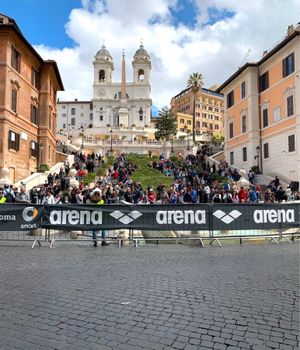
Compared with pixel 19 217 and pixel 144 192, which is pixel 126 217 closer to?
pixel 19 217

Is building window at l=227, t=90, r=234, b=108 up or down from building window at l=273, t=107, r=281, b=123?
up

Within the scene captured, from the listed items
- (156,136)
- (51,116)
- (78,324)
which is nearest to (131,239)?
(78,324)

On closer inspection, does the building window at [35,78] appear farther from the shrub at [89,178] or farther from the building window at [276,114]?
the building window at [276,114]

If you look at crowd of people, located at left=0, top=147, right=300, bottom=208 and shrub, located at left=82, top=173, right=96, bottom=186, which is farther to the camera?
shrub, located at left=82, top=173, right=96, bottom=186

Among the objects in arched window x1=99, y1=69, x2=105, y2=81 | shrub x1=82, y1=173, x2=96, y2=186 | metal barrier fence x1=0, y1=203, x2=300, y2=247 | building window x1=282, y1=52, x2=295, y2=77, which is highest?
arched window x1=99, y1=69, x2=105, y2=81

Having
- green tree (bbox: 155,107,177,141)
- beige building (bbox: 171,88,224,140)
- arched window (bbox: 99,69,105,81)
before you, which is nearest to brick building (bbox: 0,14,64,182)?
green tree (bbox: 155,107,177,141)

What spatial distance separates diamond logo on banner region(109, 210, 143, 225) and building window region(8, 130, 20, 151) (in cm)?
1989

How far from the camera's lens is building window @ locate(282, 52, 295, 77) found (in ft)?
Answer: 97.9

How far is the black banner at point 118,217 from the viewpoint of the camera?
1266cm

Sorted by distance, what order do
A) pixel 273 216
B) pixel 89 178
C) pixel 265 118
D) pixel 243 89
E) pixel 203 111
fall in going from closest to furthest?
pixel 273 216, pixel 89 178, pixel 265 118, pixel 243 89, pixel 203 111

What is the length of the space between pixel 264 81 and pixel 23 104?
21974mm

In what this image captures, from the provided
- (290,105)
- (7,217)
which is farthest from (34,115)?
(7,217)

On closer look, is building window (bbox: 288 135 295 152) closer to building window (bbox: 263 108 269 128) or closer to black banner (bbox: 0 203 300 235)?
building window (bbox: 263 108 269 128)

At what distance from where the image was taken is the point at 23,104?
3291 cm
